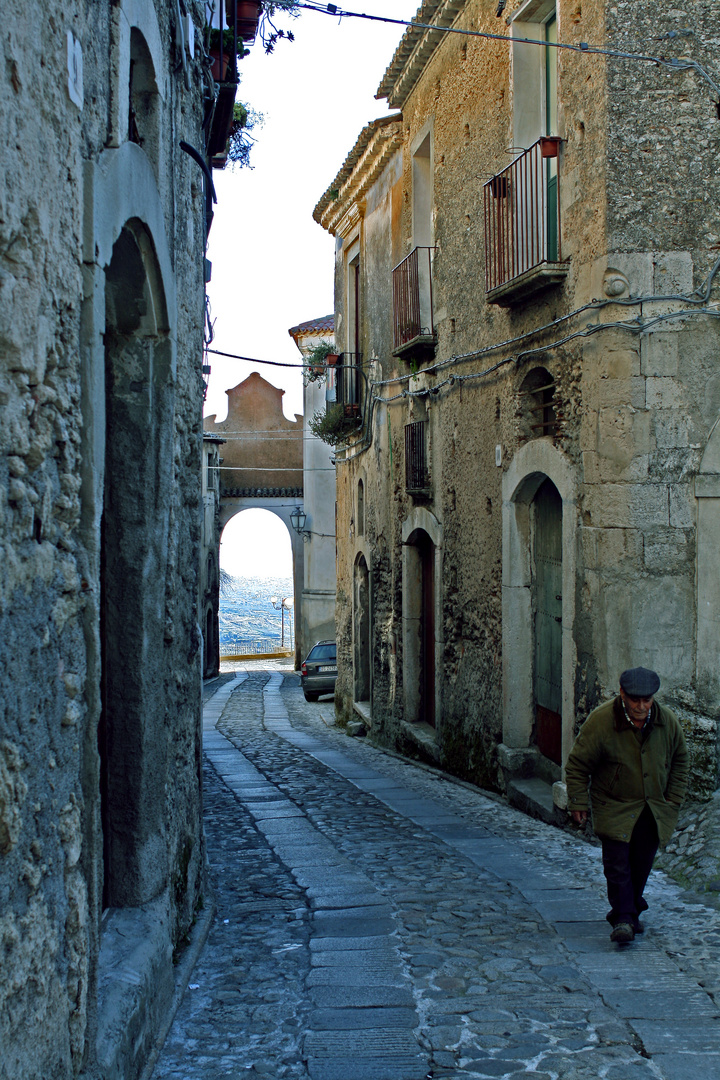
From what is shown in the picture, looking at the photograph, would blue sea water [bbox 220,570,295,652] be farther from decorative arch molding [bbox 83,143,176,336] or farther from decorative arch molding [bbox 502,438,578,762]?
decorative arch molding [bbox 83,143,176,336]

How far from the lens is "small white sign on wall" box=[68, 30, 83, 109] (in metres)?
2.55

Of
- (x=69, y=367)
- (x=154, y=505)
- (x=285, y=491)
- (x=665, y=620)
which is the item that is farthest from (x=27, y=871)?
(x=285, y=491)

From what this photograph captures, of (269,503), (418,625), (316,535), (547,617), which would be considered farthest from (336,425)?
(269,503)

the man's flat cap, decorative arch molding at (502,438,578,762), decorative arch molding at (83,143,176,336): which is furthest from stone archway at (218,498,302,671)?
decorative arch molding at (83,143,176,336)

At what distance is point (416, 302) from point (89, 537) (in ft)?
28.9

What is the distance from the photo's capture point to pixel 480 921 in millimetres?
4875

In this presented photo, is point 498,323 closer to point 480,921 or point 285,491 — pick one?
point 480,921

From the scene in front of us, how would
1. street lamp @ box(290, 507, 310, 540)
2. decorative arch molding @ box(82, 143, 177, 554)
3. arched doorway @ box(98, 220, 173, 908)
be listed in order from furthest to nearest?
street lamp @ box(290, 507, 310, 540)
arched doorway @ box(98, 220, 173, 908)
decorative arch molding @ box(82, 143, 177, 554)

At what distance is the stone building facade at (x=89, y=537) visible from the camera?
2.21 m

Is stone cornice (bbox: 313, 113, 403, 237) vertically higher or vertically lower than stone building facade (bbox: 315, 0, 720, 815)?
higher

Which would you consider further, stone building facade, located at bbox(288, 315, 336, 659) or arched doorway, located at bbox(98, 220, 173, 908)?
stone building facade, located at bbox(288, 315, 336, 659)

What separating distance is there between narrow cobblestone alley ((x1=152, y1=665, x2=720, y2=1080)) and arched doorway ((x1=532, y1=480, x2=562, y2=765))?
3.14 ft

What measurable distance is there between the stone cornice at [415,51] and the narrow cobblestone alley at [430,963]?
24.6ft

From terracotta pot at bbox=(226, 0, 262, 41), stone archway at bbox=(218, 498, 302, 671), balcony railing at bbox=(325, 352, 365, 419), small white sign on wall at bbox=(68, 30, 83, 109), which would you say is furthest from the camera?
stone archway at bbox=(218, 498, 302, 671)
